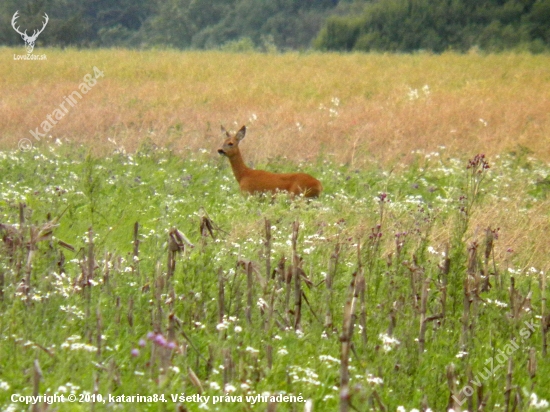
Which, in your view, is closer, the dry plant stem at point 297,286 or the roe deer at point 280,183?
the dry plant stem at point 297,286

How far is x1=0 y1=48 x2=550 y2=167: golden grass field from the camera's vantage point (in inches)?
523

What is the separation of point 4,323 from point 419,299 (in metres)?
2.32

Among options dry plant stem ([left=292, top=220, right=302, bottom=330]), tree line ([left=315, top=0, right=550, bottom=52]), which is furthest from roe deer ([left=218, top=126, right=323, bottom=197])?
tree line ([left=315, top=0, right=550, bottom=52])

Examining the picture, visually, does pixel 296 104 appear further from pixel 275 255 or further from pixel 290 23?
pixel 290 23

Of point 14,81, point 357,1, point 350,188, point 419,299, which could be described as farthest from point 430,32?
point 419,299

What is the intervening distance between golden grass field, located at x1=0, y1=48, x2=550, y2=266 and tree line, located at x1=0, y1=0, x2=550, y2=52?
11.9 meters

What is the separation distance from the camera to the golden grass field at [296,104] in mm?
13297

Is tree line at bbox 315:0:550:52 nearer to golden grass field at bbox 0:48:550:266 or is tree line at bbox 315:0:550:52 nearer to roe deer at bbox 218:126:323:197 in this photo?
golden grass field at bbox 0:48:550:266

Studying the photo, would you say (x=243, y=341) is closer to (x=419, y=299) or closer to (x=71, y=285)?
(x=71, y=285)

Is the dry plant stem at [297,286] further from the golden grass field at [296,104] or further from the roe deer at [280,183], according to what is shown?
the golden grass field at [296,104]

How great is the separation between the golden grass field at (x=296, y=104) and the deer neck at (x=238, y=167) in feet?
7.13

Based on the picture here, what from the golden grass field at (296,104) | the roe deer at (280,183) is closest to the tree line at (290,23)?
the golden grass field at (296,104)

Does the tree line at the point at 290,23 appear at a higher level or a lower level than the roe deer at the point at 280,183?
higher

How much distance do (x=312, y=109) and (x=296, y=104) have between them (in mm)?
389
